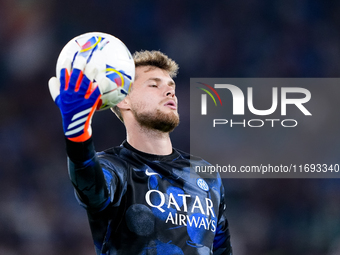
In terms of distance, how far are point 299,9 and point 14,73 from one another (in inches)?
182

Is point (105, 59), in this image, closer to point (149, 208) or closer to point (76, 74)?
point (76, 74)

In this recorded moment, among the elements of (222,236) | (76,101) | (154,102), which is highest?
(76,101)

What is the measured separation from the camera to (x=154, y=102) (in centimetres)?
313

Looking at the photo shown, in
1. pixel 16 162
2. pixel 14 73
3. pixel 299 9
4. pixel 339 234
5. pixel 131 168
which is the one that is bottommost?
pixel 339 234

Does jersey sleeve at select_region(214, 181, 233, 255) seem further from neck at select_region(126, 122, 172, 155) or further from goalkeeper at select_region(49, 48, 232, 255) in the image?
neck at select_region(126, 122, 172, 155)

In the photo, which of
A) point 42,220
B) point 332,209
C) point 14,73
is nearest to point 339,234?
point 332,209

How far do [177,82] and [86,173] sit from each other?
464 centimetres

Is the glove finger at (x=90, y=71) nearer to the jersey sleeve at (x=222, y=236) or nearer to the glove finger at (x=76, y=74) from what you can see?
the glove finger at (x=76, y=74)

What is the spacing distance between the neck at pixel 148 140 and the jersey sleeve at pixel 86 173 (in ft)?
2.97

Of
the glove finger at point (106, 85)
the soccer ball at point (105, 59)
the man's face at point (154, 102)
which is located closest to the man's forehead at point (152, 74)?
the man's face at point (154, 102)

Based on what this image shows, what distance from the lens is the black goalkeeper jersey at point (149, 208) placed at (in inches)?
102

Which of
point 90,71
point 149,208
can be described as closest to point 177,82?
point 149,208

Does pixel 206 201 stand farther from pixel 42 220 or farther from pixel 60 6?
pixel 60 6

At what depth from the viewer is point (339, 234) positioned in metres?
6.08
